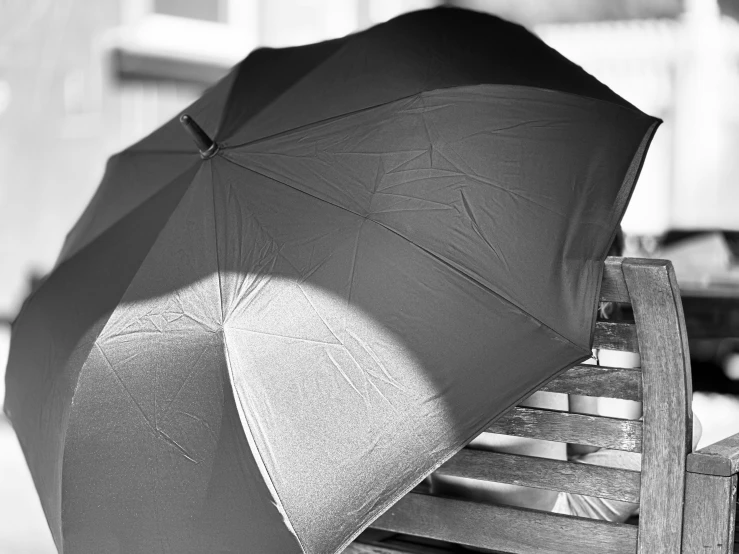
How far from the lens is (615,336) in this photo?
141cm

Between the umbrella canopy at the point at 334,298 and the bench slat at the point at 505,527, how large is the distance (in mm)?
280

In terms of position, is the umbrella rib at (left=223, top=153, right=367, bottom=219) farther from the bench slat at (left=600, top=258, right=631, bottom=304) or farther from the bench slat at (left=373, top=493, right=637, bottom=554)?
the bench slat at (left=373, top=493, right=637, bottom=554)

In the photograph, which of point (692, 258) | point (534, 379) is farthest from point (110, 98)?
point (534, 379)

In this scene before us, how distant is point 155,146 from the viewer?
1.86 m

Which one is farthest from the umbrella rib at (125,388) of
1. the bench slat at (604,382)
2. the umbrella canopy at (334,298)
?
the bench slat at (604,382)

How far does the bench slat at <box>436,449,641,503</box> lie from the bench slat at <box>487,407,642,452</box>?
0.12 feet

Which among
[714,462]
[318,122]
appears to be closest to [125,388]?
[318,122]

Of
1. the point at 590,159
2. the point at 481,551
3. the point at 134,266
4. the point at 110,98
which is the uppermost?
the point at 110,98

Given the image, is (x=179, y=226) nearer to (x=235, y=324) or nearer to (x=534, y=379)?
(x=235, y=324)

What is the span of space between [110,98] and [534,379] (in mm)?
4657

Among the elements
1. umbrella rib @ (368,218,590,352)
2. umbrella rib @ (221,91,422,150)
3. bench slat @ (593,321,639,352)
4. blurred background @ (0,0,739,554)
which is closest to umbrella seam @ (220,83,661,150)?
umbrella rib @ (221,91,422,150)

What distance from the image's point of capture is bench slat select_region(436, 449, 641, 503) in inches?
55.1

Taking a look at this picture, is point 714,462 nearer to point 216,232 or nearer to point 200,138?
point 216,232

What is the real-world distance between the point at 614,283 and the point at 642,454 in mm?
251
